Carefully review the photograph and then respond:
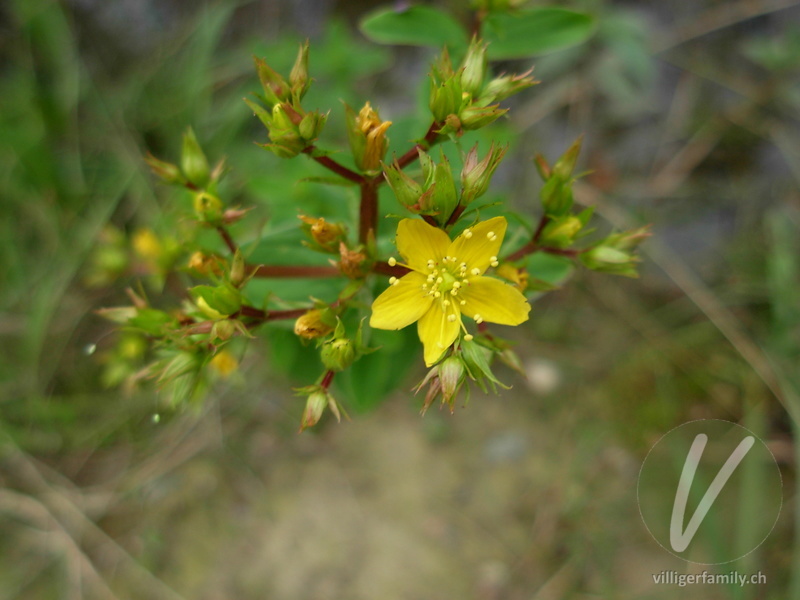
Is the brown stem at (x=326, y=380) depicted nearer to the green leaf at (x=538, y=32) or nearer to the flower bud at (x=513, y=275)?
the flower bud at (x=513, y=275)

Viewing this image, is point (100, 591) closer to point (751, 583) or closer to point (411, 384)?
point (411, 384)

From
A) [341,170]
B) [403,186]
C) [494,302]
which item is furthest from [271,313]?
[494,302]

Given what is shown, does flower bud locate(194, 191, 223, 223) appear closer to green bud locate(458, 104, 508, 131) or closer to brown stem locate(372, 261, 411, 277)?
brown stem locate(372, 261, 411, 277)

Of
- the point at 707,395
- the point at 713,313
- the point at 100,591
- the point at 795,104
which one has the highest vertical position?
the point at 795,104

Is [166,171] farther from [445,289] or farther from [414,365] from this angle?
[414,365]

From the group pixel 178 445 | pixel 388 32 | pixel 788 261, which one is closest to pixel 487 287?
pixel 388 32

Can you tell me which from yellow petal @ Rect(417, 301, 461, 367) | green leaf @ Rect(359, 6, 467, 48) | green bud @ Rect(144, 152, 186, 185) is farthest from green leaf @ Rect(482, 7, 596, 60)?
green bud @ Rect(144, 152, 186, 185)

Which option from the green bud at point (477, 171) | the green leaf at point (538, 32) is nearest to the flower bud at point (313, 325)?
the green bud at point (477, 171)
